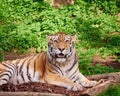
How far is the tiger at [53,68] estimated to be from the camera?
6641 millimetres

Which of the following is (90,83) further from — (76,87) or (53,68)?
(53,68)

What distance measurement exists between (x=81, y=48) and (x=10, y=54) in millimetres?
1799

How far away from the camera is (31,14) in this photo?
45.6 ft

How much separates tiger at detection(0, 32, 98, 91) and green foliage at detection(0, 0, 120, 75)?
3499mm

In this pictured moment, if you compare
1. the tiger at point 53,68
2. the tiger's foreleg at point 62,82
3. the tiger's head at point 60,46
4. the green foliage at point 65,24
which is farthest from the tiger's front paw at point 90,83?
the green foliage at point 65,24

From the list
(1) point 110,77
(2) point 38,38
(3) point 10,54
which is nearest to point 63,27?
(2) point 38,38

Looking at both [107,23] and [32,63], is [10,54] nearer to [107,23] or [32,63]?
[107,23]

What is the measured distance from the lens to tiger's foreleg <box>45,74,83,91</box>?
665 centimetres

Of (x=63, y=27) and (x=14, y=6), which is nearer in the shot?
(x=63, y=27)

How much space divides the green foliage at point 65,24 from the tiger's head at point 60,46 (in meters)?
3.79

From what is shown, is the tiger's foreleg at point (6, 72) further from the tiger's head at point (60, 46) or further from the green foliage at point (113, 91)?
the green foliage at point (113, 91)

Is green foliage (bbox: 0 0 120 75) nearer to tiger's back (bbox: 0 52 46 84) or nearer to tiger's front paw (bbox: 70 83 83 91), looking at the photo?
tiger's back (bbox: 0 52 46 84)

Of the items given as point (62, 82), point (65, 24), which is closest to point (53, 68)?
point (62, 82)

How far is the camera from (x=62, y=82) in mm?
6695
